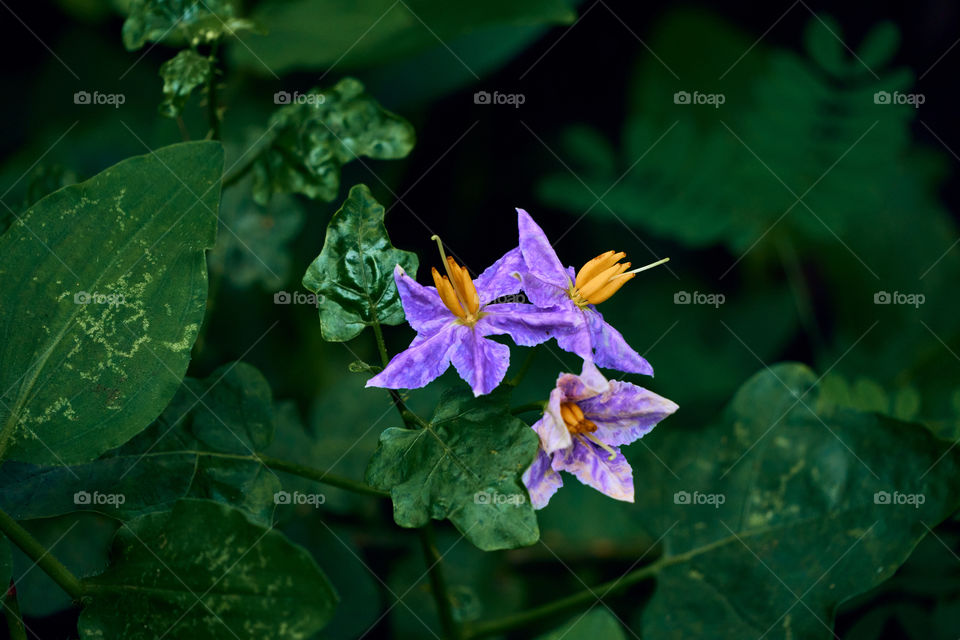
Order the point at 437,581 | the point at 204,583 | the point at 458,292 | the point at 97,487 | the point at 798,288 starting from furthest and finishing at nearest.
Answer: the point at 798,288
the point at 437,581
the point at 97,487
the point at 458,292
the point at 204,583

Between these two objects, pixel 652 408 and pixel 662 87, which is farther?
pixel 662 87

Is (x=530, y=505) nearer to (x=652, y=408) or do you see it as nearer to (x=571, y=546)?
(x=652, y=408)

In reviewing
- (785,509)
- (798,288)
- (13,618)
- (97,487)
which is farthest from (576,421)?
(798,288)

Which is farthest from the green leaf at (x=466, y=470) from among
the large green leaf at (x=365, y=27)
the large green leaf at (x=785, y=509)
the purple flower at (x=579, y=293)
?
the large green leaf at (x=365, y=27)

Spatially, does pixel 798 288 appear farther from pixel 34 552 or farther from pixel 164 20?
pixel 34 552

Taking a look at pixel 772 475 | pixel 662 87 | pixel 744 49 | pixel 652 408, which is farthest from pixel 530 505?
pixel 744 49

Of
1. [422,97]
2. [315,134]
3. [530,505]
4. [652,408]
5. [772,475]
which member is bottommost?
[772,475]

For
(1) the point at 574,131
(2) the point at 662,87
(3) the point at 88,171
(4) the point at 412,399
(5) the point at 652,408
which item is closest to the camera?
Result: (5) the point at 652,408
